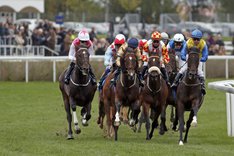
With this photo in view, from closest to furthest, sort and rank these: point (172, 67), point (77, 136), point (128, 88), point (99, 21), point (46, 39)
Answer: point (128, 88), point (77, 136), point (172, 67), point (46, 39), point (99, 21)

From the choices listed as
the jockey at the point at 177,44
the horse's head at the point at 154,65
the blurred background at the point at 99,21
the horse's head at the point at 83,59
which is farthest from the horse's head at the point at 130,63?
the blurred background at the point at 99,21

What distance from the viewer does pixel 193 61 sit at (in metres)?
14.5

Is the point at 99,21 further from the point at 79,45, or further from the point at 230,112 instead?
the point at 230,112

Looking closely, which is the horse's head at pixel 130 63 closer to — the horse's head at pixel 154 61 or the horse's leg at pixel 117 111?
the horse's head at pixel 154 61

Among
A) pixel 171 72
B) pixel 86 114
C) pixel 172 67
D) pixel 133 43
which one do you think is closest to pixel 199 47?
pixel 133 43

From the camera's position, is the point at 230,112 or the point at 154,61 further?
the point at 230,112

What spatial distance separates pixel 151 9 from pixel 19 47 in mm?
35588

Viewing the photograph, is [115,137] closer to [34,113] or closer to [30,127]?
[30,127]

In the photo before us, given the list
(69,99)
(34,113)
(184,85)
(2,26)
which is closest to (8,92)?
(34,113)

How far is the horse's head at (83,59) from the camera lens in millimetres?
15508

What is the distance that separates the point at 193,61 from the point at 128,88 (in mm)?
1410

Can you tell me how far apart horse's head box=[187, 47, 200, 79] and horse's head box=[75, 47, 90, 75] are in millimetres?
1911

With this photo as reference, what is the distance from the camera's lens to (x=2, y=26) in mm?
34562

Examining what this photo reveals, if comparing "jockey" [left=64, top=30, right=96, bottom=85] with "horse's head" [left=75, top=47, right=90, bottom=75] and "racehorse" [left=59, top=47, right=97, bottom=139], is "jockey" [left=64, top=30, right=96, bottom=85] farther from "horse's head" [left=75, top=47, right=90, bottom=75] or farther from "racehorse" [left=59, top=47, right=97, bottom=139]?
"horse's head" [left=75, top=47, right=90, bottom=75]
